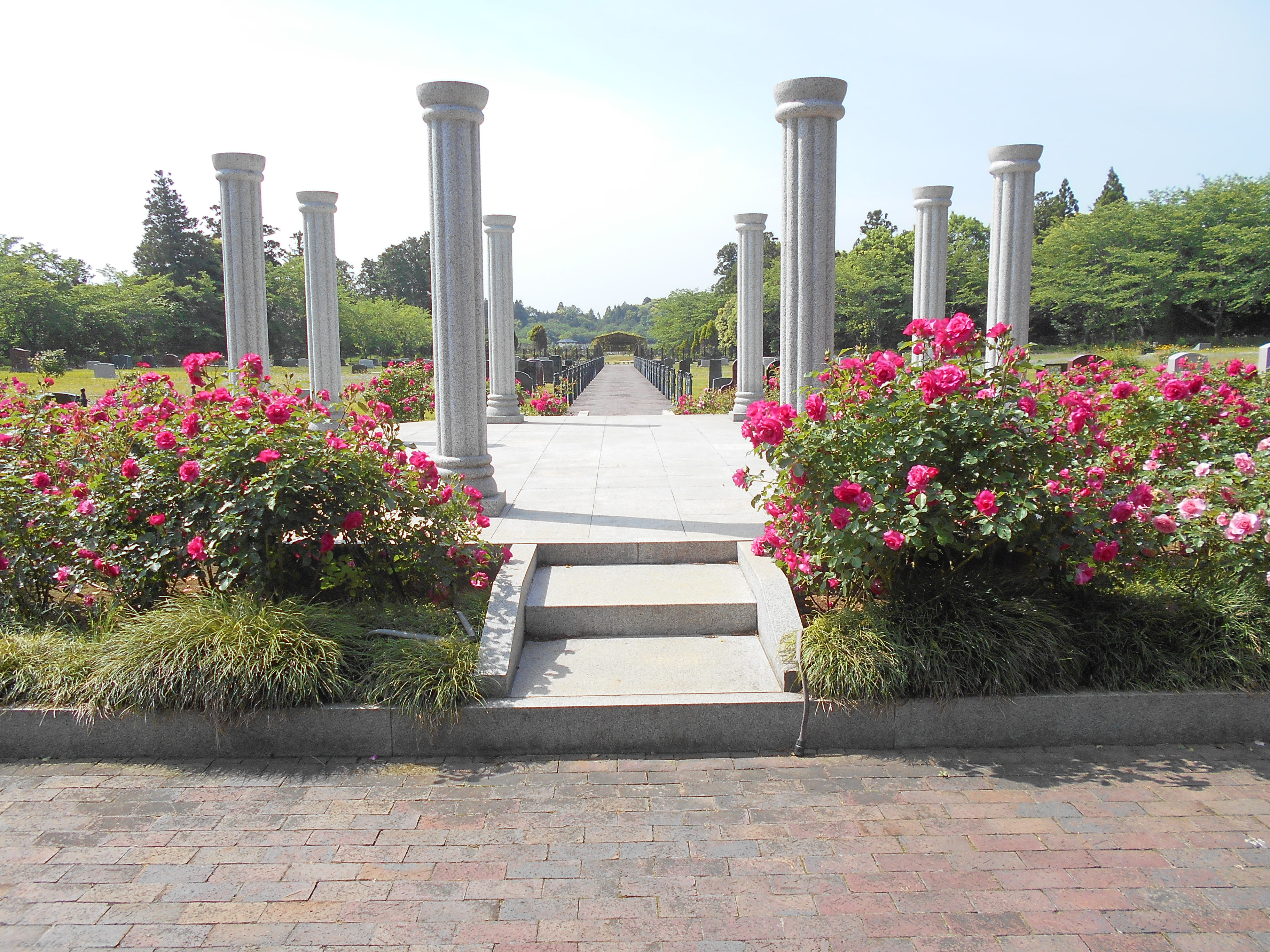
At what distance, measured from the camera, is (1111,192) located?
208ft

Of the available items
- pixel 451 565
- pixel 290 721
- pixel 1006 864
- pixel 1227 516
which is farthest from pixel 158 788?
pixel 1227 516

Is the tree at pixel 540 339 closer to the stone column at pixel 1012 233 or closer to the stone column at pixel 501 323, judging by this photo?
the stone column at pixel 501 323

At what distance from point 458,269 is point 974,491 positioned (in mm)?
4135

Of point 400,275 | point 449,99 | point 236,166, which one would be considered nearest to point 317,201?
point 236,166

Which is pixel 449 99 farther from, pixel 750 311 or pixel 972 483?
pixel 750 311

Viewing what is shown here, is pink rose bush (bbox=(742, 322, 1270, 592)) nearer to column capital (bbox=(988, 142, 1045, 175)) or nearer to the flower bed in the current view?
the flower bed

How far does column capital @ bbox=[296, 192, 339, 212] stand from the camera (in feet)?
39.6

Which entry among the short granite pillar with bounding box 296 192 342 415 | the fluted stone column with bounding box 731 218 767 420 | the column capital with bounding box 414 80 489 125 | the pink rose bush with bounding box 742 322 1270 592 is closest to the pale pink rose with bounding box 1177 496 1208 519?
the pink rose bush with bounding box 742 322 1270 592

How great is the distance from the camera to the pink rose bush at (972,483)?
14.0 feet

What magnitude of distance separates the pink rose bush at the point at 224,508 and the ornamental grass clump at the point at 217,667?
1.08 ft

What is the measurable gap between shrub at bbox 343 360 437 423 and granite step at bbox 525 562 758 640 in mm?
10881

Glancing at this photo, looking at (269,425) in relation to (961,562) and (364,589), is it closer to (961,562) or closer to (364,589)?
(364,589)

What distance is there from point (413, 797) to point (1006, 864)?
239 cm

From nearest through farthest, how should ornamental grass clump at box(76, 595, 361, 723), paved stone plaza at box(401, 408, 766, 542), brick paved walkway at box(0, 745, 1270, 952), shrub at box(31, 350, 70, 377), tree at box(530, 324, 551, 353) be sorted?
brick paved walkway at box(0, 745, 1270, 952) < ornamental grass clump at box(76, 595, 361, 723) < paved stone plaza at box(401, 408, 766, 542) < shrub at box(31, 350, 70, 377) < tree at box(530, 324, 551, 353)
